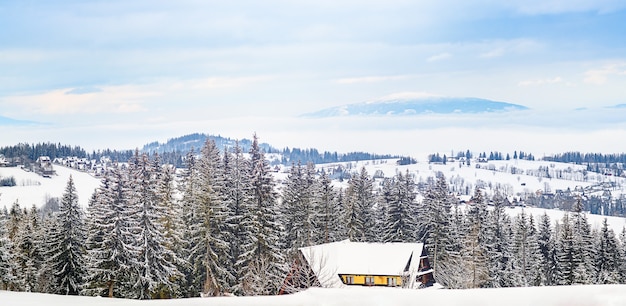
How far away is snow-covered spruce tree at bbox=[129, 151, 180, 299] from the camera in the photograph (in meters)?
30.1

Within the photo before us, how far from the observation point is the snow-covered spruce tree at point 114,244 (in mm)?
29719

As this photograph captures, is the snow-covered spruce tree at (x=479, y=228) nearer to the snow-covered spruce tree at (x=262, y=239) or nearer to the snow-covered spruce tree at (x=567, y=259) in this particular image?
the snow-covered spruce tree at (x=567, y=259)

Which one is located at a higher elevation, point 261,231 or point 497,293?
point 497,293

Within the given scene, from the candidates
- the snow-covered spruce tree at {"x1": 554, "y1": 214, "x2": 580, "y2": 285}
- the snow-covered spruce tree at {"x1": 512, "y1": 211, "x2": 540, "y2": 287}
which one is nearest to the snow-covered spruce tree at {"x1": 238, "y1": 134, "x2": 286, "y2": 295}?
the snow-covered spruce tree at {"x1": 512, "y1": 211, "x2": 540, "y2": 287}

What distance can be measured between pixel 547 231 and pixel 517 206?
136439mm

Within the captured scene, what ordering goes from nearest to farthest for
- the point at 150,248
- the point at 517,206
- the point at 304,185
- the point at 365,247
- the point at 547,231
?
the point at 150,248, the point at 365,247, the point at 304,185, the point at 547,231, the point at 517,206

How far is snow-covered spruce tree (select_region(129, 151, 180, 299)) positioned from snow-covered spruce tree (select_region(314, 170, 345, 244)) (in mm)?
19097

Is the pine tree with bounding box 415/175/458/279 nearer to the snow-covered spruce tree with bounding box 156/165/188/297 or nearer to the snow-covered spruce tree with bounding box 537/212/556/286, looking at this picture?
the snow-covered spruce tree with bounding box 537/212/556/286

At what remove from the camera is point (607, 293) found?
455cm

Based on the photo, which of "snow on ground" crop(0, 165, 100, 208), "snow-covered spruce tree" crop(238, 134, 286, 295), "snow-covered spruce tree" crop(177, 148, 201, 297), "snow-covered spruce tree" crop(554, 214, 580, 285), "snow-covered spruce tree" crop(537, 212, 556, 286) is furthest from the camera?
"snow on ground" crop(0, 165, 100, 208)

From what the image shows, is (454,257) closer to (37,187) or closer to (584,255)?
(584,255)

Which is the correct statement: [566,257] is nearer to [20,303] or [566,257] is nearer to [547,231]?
[547,231]

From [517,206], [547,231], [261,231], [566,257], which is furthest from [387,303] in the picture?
[517,206]

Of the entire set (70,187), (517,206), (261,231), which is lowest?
(517,206)
